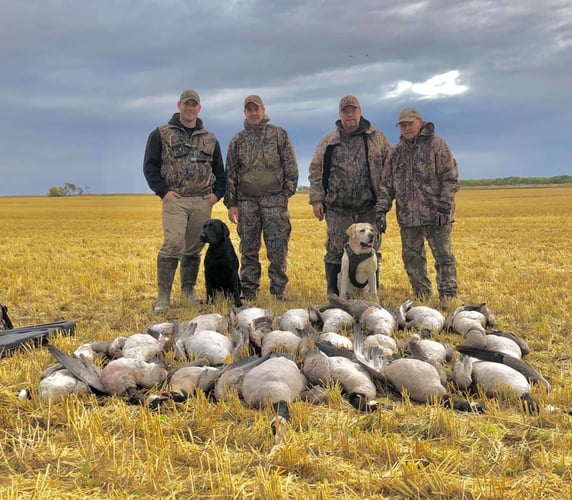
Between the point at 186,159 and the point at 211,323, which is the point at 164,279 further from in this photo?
the point at 211,323

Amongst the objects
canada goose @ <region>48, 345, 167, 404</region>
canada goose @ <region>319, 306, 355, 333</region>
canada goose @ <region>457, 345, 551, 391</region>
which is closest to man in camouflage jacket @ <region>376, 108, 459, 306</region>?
canada goose @ <region>319, 306, 355, 333</region>

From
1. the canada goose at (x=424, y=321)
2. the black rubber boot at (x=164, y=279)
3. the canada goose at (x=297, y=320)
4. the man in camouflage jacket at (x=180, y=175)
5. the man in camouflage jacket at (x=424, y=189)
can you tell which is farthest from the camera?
the black rubber boot at (x=164, y=279)

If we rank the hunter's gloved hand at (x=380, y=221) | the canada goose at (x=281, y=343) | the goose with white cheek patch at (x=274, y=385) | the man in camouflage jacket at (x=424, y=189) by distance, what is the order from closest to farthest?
the goose with white cheek patch at (x=274, y=385) → the canada goose at (x=281, y=343) → the man in camouflage jacket at (x=424, y=189) → the hunter's gloved hand at (x=380, y=221)

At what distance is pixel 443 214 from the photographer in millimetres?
7242

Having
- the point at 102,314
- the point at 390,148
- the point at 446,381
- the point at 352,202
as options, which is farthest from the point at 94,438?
the point at 390,148

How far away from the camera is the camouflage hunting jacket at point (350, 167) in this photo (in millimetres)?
7500

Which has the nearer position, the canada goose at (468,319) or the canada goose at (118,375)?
the canada goose at (118,375)

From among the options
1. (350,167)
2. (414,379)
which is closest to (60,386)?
(414,379)

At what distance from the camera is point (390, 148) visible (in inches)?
297

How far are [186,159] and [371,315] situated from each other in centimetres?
356

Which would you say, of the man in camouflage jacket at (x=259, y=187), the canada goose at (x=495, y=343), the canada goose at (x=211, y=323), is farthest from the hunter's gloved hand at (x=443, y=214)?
the canada goose at (x=211, y=323)

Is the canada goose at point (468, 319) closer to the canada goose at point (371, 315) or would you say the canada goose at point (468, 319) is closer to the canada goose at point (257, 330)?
the canada goose at point (371, 315)

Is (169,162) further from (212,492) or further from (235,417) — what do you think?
(212,492)

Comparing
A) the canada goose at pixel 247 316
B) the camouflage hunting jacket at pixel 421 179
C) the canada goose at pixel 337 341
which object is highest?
the camouflage hunting jacket at pixel 421 179
